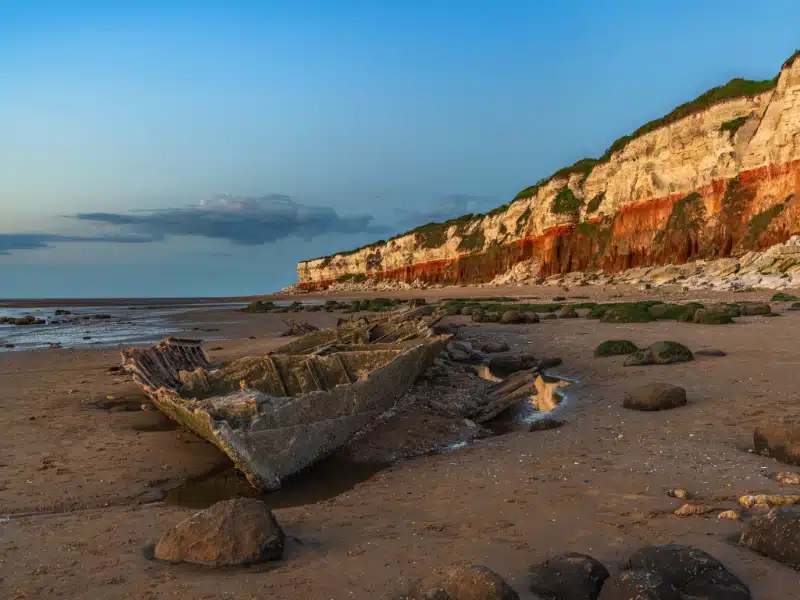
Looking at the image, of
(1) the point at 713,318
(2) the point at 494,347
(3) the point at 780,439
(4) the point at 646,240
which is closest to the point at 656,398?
(3) the point at 780,439

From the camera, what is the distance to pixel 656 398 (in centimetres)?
839

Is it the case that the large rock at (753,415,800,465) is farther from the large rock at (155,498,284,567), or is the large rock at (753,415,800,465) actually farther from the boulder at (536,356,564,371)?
the boulder at (536,356,564,371)

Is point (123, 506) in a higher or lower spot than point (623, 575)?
lower

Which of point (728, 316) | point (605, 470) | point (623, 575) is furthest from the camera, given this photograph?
point (728, 316)

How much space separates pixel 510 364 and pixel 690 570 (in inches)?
409

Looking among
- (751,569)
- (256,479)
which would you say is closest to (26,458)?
(256,479)

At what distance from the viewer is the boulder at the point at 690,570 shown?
3305 millimetres

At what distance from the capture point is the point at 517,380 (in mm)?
10492

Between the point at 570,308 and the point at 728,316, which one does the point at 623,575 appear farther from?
the point at 570,308

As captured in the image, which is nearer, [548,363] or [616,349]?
[616,349]

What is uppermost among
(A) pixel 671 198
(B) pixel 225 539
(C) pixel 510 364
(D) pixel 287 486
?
(A) pixel 671 198

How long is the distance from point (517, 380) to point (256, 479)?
5762 millimetres

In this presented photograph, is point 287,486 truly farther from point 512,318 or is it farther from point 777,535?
point 512,318

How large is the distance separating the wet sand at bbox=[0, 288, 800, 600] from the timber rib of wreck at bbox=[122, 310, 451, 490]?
0.80 meters
